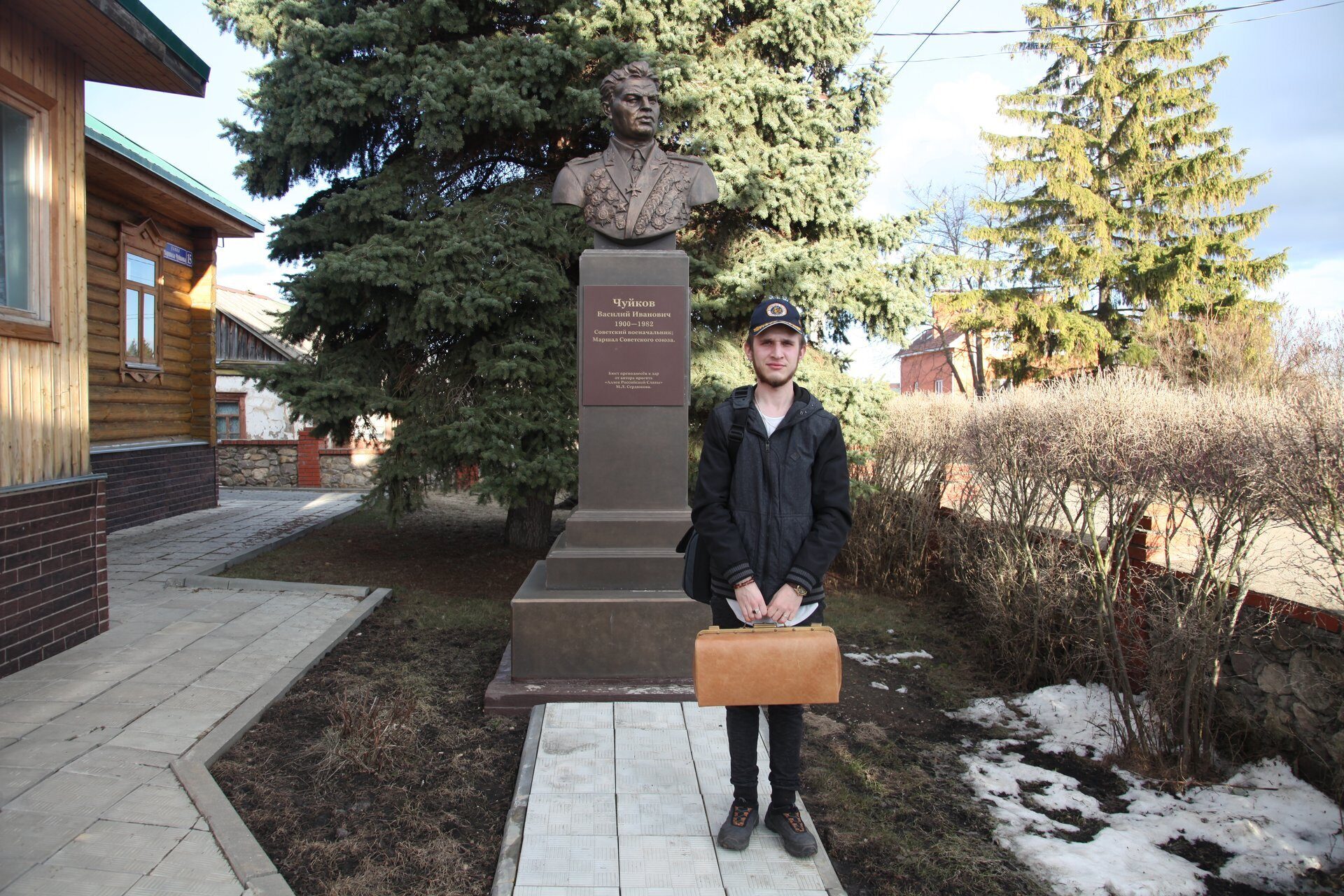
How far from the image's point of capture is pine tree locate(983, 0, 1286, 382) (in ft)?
63.4

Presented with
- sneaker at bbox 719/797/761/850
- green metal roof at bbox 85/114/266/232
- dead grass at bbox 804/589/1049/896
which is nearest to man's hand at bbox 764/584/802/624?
sneaker at bbox 719/797/761/850

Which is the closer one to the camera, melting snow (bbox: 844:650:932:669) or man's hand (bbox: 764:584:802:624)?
man's hand (bbox: 764:584:802:624)

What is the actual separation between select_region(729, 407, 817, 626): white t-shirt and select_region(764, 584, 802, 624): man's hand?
55 mm

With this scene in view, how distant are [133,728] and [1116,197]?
2305 centimetres

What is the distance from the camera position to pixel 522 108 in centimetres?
720

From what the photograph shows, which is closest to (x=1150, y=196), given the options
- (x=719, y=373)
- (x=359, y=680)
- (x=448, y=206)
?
(x=719, y=373)

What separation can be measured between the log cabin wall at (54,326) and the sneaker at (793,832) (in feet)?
15.2

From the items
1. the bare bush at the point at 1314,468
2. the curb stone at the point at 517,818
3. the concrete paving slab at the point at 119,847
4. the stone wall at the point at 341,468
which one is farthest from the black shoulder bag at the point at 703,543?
the stone wall at the point at 341,468

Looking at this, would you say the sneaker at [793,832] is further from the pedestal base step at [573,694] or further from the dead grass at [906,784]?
the pedestal base step at [573,694]

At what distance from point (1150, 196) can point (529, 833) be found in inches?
863

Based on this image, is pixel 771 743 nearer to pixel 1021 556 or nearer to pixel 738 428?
pixel 738 428

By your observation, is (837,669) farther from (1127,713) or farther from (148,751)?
(148,751)

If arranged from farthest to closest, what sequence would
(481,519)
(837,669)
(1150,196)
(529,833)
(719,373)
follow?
(1150,196) < (481,519) < (719,373) < (529,833) < (837,669)

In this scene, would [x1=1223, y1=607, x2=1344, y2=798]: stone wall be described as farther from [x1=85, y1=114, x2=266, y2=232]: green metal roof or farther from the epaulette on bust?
[x1=85, y1=114, x2=266, y2=232]: green metal roof
